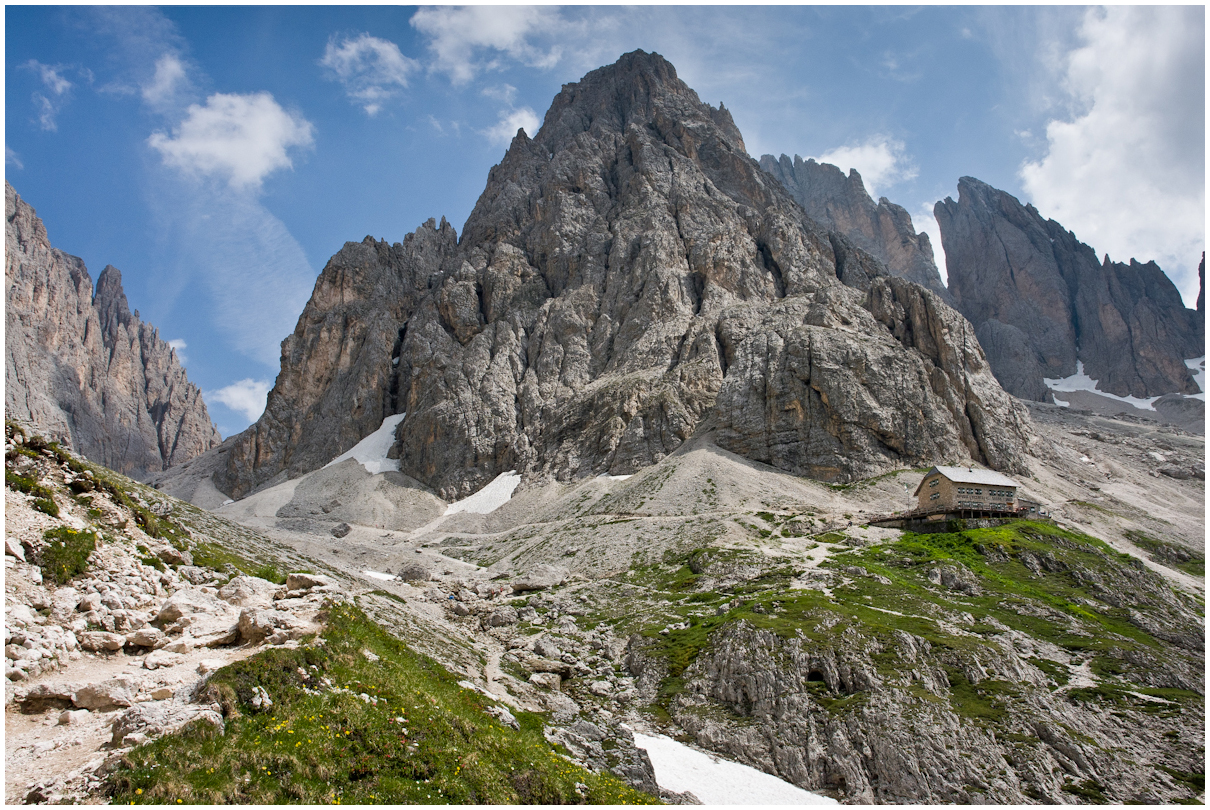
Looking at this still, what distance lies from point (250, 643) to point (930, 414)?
104205mm

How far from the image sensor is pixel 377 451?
142250 mm

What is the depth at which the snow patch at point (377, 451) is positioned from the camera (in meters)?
136

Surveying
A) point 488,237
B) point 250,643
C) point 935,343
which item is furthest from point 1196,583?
point 488,237

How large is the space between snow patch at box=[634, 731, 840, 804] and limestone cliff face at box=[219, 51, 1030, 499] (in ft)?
236

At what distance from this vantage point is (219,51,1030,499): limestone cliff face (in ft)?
345

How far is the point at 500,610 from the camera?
166 feet

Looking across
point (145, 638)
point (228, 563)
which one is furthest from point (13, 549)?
point (228, 563)

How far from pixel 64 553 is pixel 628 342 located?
123 m

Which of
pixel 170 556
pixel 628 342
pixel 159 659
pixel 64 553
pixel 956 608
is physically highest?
pixel 628 342

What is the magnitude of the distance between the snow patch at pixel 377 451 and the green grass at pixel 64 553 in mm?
116361

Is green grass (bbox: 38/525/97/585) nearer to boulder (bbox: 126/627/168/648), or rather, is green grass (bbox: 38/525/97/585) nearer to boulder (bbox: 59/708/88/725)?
boulder (bbox: 126/627/168/648)

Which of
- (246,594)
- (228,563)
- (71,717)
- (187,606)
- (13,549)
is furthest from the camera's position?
(228,563)

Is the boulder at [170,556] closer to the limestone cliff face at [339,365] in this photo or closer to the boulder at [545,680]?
the boulder at [545,680]

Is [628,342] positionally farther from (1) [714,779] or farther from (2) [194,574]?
(2) [194,574]
